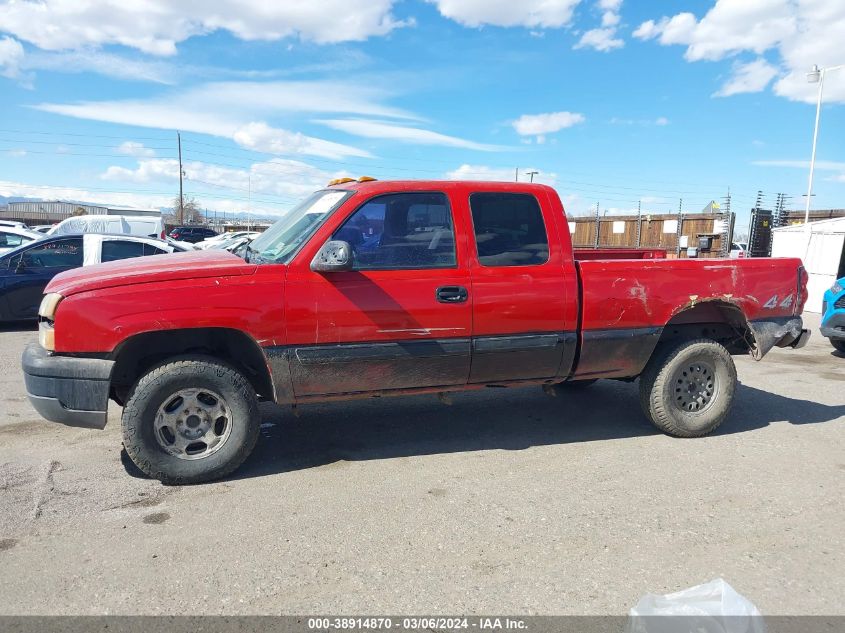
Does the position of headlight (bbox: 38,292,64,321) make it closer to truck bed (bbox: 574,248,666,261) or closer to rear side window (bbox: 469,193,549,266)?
rear side window (bbox: 469,193,549,266)

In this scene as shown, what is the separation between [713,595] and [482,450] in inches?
95.7

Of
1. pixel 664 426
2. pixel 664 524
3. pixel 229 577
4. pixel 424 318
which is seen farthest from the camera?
pixel 664 426

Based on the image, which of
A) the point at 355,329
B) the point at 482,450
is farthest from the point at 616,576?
the point at 355,329

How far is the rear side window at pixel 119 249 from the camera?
33.5 ft

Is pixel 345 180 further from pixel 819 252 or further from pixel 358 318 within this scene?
pixel 819 252

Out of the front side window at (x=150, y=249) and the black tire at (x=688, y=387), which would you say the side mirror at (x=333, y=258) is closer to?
the black tire at (x=688, y=387)

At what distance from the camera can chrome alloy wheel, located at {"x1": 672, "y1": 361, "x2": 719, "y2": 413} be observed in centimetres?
520

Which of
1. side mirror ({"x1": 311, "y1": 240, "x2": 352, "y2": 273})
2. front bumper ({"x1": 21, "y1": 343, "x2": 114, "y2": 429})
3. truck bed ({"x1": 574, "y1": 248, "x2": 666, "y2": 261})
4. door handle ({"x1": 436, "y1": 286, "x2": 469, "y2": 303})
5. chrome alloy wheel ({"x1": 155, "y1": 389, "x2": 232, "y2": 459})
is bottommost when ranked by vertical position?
chrome alloy wheel ({"x1": 155, "y1": 389, "x2": 232, "y2": 459})

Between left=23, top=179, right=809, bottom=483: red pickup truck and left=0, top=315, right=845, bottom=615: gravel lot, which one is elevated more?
left=23, top=179, right=809, bottom=483: red pickup truck

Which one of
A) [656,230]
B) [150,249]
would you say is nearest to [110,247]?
[150,249]

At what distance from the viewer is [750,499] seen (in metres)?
4.02

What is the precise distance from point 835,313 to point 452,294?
6.93m

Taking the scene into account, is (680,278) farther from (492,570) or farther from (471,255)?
(492,570)

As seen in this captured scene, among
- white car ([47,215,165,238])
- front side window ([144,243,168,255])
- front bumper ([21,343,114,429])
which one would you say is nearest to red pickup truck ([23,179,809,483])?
front bumper ([21,343,114,429])
